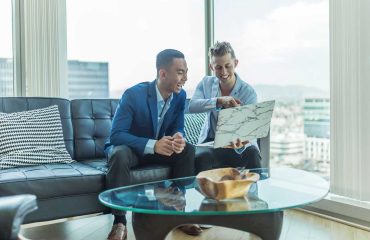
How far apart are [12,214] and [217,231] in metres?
1.42

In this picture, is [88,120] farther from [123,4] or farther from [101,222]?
[123,4]

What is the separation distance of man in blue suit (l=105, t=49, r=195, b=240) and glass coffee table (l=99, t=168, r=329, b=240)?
445mm

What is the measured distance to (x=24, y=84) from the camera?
9.89 feet

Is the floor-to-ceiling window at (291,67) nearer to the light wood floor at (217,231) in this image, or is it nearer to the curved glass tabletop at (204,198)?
the light wood floor at (217,231)

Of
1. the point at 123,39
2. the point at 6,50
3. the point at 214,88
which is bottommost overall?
the point at 214,88

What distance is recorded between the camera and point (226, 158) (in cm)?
245

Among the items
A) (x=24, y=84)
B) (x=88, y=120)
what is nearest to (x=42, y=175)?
(x=88, y=120)

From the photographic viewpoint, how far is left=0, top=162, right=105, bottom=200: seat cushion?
1.89m

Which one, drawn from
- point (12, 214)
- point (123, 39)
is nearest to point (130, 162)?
point (12, 214)

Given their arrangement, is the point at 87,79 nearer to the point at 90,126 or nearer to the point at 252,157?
the point at 90,126

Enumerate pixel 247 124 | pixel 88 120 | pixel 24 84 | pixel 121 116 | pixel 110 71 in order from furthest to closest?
1. pixel 110 71
2. pixel 24 84
3. pixel 88 120
4. pixel 121 116
5. pixel 247 124

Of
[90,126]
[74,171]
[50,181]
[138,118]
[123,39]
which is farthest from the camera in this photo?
[123,39]

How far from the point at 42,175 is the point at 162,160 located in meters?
0.68

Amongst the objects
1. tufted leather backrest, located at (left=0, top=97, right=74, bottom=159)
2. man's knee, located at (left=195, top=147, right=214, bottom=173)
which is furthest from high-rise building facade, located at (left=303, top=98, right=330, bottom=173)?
tufted leather backrest, located at (left=0, top=97, right=74, bottom=159)
